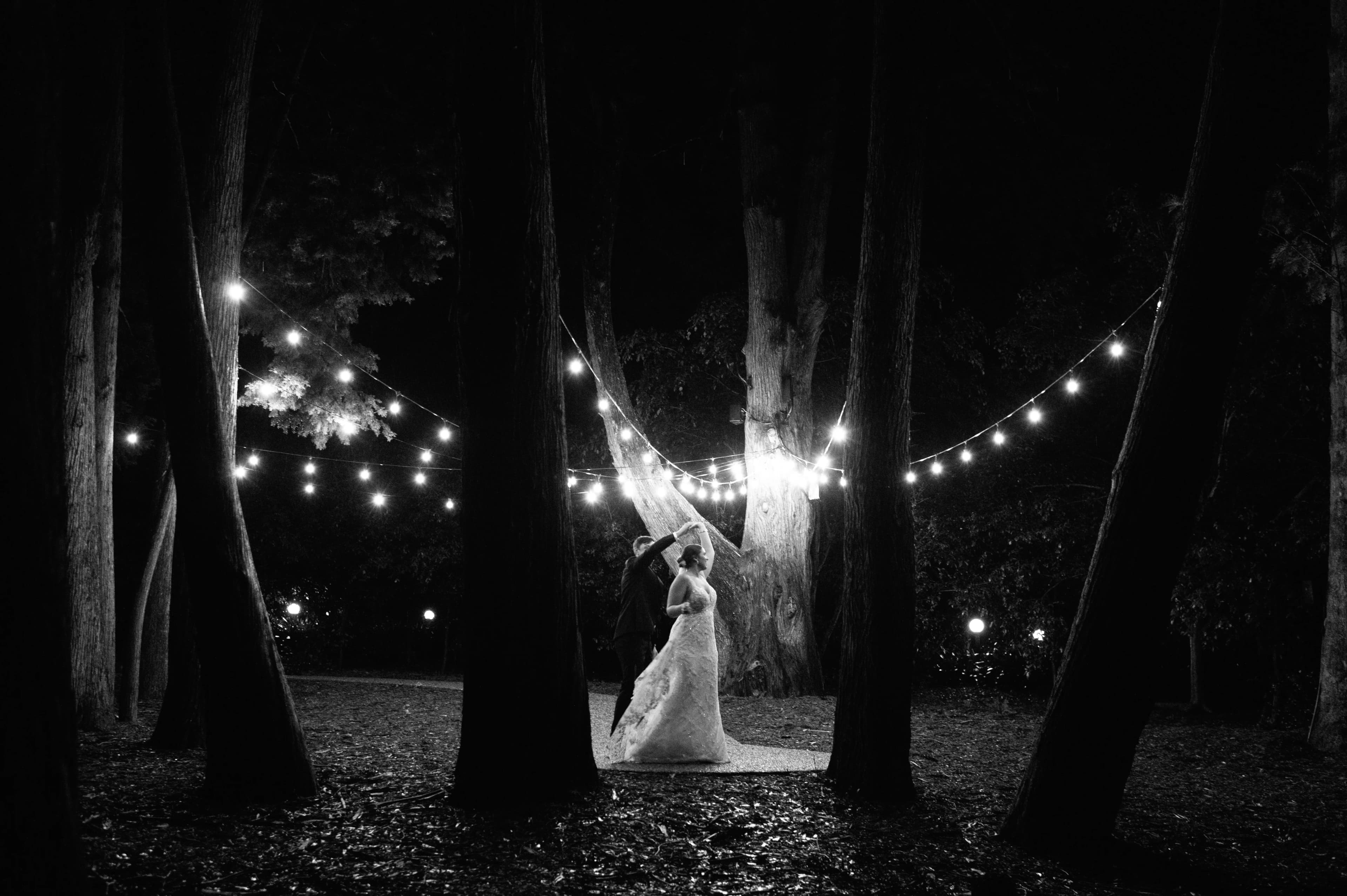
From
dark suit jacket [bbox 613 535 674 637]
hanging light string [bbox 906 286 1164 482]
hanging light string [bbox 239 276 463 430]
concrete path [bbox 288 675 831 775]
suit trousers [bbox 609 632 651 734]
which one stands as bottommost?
concrete path [bbox 288 675 831 775]

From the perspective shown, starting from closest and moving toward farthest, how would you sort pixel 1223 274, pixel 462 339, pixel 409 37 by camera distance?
pixel 1223 274
pixel 462 339
pixel 409 37

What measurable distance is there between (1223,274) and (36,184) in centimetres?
430

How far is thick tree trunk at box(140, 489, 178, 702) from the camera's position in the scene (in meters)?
8.47

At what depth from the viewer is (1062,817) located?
384 cm

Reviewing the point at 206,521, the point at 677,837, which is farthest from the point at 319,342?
the point at 677,837

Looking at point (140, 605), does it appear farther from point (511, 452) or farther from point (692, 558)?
point (511, 452)

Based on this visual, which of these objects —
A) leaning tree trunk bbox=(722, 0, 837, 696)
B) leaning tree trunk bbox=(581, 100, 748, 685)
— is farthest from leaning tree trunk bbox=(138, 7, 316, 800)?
leaning tree trunk bbox=(722, 0, 837, 696)

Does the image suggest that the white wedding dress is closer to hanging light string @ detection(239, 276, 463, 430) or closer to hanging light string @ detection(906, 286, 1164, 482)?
hanging light string @ detection(906, 286, 1164, 482)

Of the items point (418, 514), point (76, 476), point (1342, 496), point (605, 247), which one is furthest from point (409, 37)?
point (418, 514)

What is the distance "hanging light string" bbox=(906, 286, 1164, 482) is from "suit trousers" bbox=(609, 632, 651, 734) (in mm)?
2688

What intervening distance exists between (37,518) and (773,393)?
9.98 metres

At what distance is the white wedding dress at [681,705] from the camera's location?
5.96 meters

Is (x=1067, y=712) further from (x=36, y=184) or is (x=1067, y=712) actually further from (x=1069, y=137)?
(x=1069, y=137)

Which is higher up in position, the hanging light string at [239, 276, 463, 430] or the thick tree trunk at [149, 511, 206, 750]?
the hanging light string at [239, 276, 463, 430]
